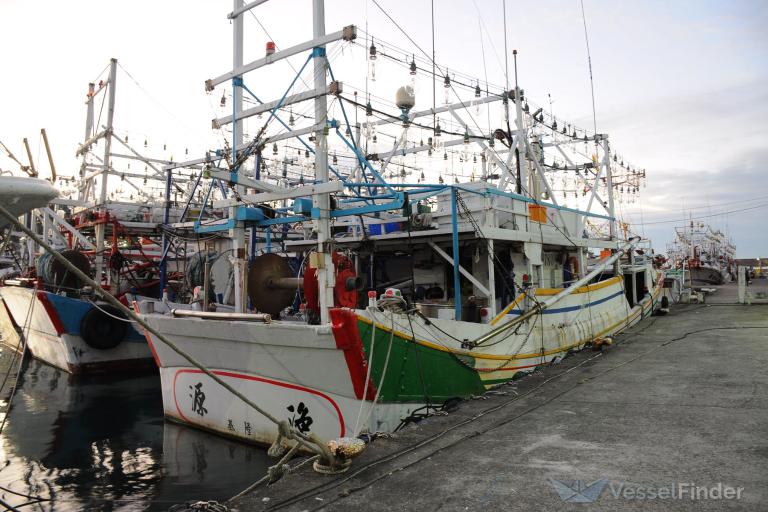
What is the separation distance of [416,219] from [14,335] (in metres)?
20.3

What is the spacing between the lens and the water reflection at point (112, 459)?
7.21 metres

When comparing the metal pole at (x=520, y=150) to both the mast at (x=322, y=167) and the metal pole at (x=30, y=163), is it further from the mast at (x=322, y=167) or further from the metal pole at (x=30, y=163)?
the metal pole at (x=30, y=163)

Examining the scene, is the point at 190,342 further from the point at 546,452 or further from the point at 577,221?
the point at 577,221

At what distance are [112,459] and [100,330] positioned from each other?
877cm

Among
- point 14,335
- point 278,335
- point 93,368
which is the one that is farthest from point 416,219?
point 14,335

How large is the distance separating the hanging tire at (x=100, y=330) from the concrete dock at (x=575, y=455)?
13.5 m

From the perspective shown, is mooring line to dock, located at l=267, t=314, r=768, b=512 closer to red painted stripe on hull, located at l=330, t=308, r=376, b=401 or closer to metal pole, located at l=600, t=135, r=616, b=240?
red painted stripe on hull, located at l=330, t=308, r=376, b=401

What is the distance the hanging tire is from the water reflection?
3.23m

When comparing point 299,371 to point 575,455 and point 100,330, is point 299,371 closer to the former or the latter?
point 575,455

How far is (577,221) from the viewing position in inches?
566

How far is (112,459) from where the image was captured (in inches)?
346

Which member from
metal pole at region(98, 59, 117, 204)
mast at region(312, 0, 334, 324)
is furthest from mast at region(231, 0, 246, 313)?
metal pole at region(98, 59, 117, 204)

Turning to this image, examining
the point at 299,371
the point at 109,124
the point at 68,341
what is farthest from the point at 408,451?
the point at 109,124

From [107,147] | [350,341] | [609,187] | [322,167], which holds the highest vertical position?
[107,147]
